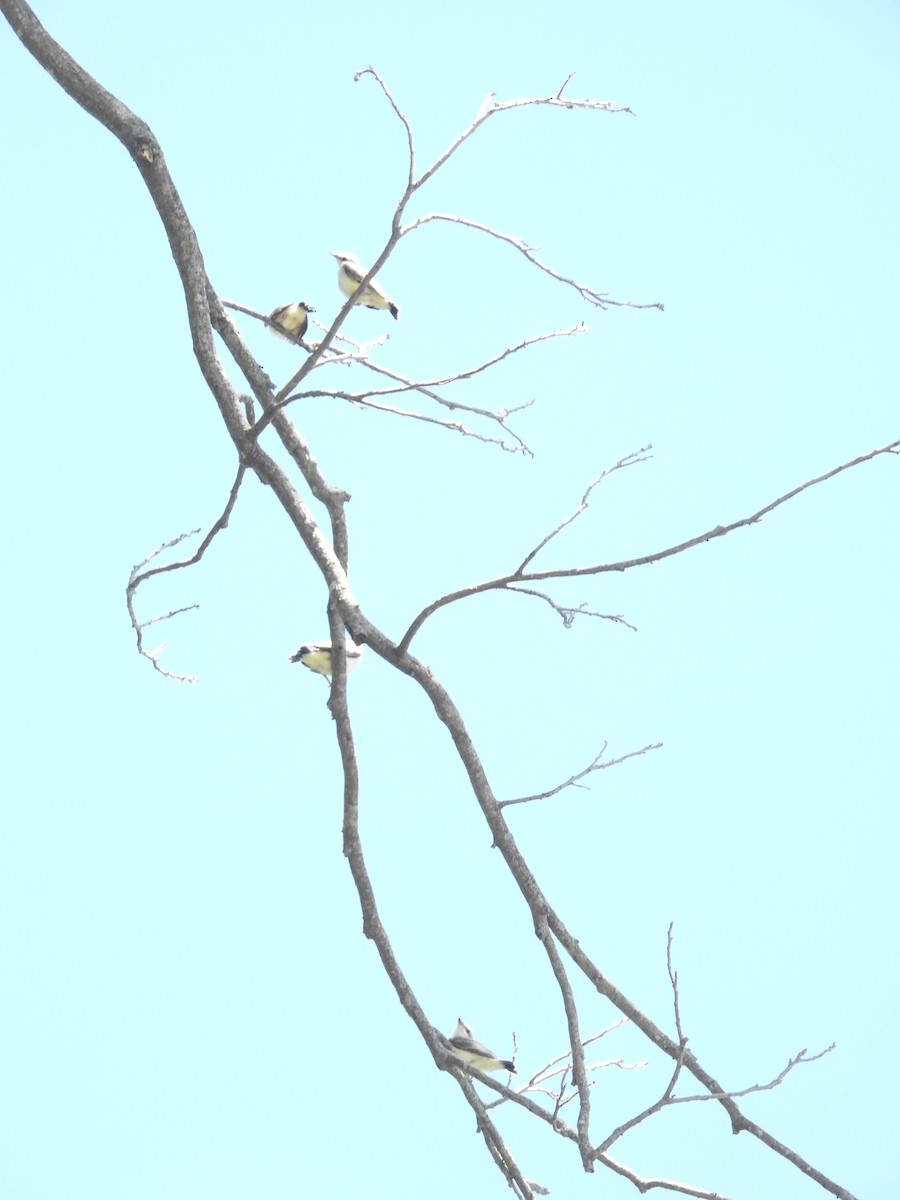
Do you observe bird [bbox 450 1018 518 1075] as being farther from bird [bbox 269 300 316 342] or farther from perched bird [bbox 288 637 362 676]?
bird [bbox 269 300 316 342]

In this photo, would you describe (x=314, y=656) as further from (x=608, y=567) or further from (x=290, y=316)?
(x=608, y=567)

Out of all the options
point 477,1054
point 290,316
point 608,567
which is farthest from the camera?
point 290,316

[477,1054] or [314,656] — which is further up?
[314,656]

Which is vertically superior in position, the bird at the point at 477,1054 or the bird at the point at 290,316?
the bird at the point at 290,316

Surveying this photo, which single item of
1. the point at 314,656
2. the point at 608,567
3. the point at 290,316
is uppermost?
the point at 290,316

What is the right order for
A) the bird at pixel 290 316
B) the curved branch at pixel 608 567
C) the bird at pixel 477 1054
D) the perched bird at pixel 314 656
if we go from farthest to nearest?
the perched bird at pixel 314 656 → the bird at pixel 290 316 → the bird at pixel 477 1054 → the curved branch at pixel 608 567

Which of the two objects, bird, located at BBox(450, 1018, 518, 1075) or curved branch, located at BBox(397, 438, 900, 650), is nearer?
curved branch, located at BBox(397, 438, 900, 650)

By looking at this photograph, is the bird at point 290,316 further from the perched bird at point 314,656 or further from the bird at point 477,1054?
the bird at point 477,1054

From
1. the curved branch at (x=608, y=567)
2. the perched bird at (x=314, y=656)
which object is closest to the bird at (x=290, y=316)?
the perched bird at (x=314, y=656)

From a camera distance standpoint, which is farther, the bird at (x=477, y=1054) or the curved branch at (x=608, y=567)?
the bird at (x=477, y=1054)

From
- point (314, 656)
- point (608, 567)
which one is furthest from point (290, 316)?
point (608, 567)

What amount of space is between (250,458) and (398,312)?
12.4 ft

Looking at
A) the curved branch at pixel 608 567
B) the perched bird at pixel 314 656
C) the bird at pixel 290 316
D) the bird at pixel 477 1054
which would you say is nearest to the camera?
the curved branch at pixel 608 567

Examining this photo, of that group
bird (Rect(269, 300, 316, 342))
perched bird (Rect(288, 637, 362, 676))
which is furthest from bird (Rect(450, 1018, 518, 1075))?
bird (Rect(269, 300, 316, 342))
